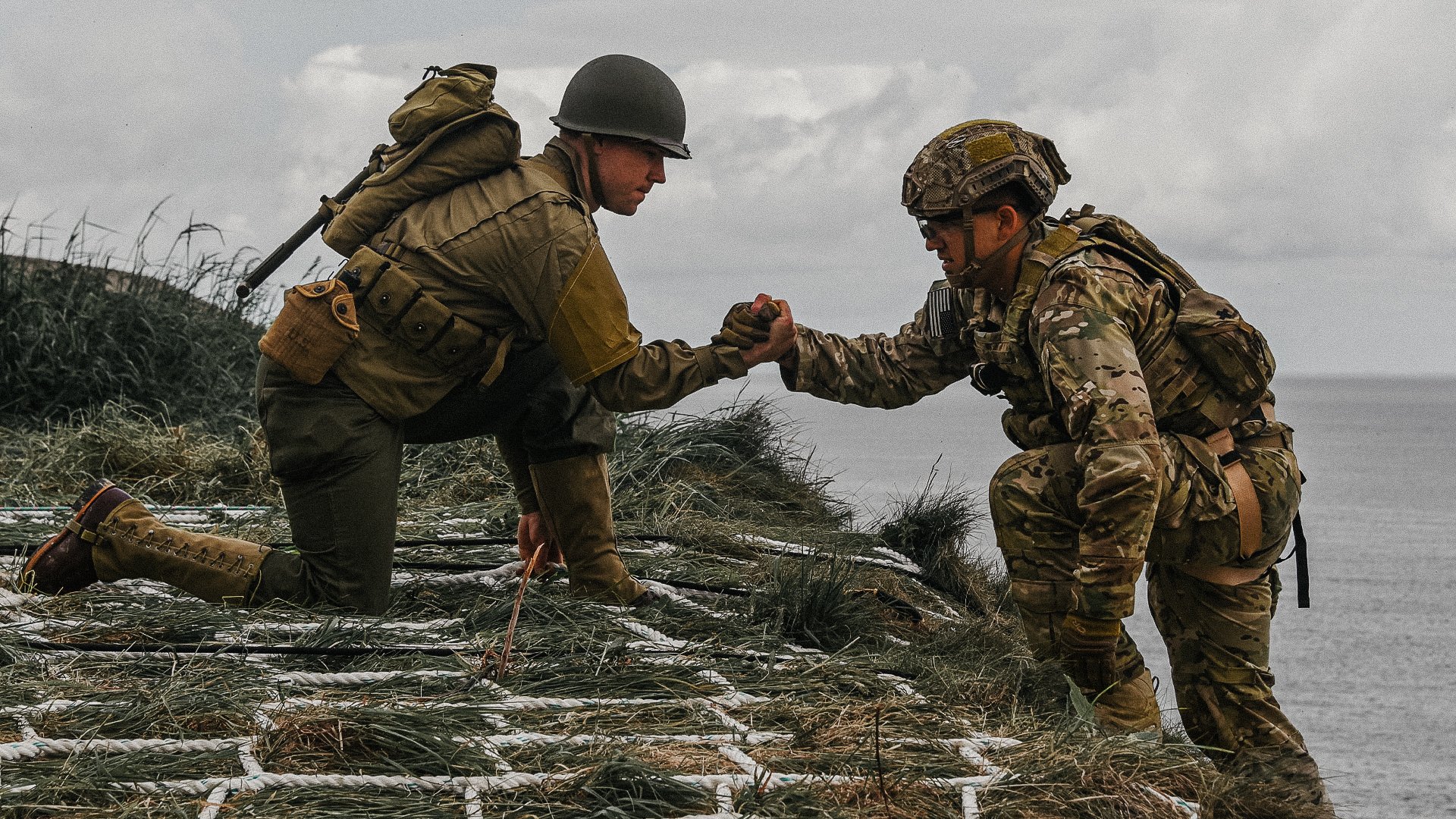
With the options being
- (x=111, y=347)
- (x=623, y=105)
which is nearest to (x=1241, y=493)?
(x=623, y=105)

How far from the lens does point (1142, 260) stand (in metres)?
4.27

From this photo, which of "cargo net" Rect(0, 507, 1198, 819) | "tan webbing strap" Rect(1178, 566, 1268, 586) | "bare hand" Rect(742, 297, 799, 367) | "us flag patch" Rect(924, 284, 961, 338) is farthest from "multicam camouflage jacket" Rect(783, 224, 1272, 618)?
"cargo net" Rect(0, 507, 1198, 819)

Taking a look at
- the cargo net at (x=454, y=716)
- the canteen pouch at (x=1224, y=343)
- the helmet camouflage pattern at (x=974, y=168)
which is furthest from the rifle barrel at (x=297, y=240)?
the canteen pouch at (x=1224, y=343)

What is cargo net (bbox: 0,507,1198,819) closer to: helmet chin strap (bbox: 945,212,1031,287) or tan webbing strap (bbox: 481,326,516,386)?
tan webbing strap (bbox: 481,326,516,386)

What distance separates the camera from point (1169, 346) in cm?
425

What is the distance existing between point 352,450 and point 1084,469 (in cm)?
216

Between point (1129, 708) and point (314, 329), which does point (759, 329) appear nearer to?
point (314, 329)

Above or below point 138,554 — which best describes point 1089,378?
above

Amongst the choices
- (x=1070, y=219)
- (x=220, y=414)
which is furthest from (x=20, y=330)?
(x=1070, y=219)

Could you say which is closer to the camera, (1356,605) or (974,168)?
(974,168)

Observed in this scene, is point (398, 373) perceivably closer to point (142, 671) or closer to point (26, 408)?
point (142, 671)

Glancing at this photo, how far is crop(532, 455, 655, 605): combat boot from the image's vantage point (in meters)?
4.86

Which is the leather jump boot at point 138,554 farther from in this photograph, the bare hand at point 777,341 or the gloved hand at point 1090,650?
the gloved hand at point 1090,650

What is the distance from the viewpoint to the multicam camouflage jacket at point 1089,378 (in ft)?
12.5
